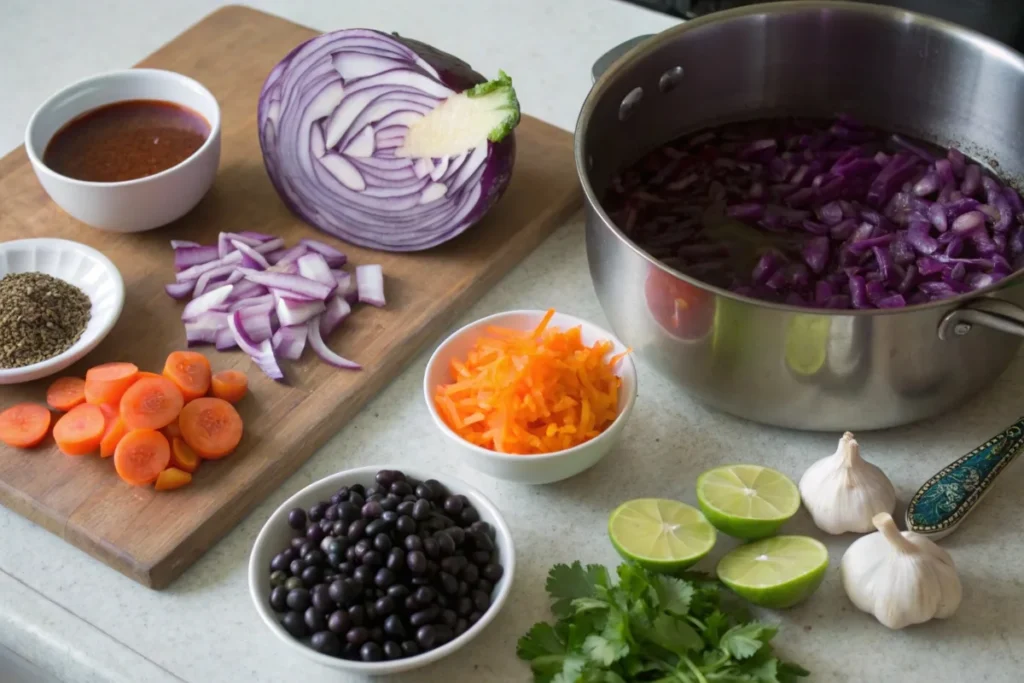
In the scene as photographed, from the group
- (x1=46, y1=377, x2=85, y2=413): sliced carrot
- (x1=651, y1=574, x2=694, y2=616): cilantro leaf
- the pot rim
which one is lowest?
(x1=46, y1=377, x2=85, y2=413): sliced carrot

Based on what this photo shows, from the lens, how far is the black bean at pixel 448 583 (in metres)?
1.28

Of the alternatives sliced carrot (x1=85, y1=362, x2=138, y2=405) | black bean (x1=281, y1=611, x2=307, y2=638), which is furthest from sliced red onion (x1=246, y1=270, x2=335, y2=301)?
black bean (x1=281, y1=611, x2=307, y2=638)

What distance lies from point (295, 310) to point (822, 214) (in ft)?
2.39

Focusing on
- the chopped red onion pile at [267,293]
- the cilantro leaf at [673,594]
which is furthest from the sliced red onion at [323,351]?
the cilantro leaf at [673,594]

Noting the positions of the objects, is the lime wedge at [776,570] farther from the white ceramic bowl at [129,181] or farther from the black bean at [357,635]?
the white ceramic bowl at [129,181]

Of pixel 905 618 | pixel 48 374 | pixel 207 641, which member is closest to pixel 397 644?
pixel 207 641

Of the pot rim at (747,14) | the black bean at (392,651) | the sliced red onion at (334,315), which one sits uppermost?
the pot rim at (747,14)

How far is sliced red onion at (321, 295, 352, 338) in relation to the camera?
1682 millimetres

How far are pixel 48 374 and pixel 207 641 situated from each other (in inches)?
18.6

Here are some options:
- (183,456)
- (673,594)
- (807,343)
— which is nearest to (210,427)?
(183,456)

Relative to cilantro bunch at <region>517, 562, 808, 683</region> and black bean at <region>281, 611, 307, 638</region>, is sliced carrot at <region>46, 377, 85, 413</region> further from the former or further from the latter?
cilantro bunch at <region>517, 562, 808, 683</region>

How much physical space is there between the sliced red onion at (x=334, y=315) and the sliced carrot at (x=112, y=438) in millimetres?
302

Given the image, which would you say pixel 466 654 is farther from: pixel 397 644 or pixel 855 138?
pixel 855 138

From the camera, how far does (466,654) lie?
1323 millimetres
